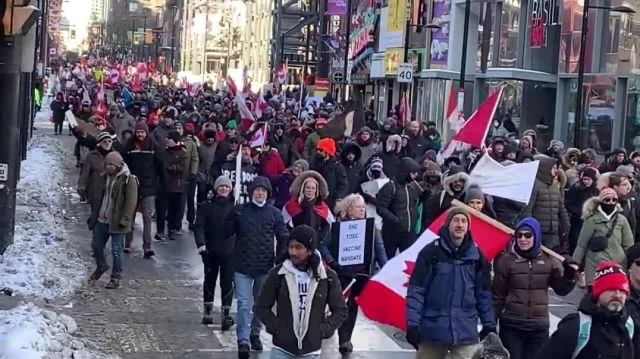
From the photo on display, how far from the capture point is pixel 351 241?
1052 centimetres

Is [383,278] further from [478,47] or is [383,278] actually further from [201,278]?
[478,47]

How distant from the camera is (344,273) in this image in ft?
34.7

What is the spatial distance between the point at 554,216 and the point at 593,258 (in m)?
2.54

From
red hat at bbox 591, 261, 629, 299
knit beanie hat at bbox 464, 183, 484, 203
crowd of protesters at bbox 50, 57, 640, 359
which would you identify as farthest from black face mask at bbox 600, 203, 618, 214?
red hat at bbox 591, 261, 629, 299

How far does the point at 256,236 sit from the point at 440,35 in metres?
38.0

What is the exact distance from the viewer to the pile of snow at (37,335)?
30.2 ft

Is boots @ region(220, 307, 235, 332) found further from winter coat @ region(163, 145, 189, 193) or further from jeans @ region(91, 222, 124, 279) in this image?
winter coat @ region(163, 145, 189, 193)

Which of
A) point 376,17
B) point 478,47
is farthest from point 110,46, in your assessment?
point 478,47

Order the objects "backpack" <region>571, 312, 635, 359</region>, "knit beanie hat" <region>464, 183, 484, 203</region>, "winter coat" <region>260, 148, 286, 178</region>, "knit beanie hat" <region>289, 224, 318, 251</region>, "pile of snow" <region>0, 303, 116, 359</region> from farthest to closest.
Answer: "winter coat" <region>260, 148, 286, 178</region>
"knit beanie hat" <region>464, 183, 484, 203</region>
"pile of snow" <region>0, 303, 116, 359</region>
"knit beanie hat" <region>289, 224, 318, 251</region>
"backpack" <region>571, 312, 635, 359</region>

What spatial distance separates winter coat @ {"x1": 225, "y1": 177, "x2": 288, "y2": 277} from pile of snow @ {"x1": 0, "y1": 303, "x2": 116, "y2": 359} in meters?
1.48

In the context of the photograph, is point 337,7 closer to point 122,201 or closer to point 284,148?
point 284,148

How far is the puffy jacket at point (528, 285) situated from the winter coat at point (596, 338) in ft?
7.78

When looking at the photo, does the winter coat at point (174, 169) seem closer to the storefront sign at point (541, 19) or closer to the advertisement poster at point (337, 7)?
the storefront sign at point (541, 19)

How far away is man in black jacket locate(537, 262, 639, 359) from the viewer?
5809mm
